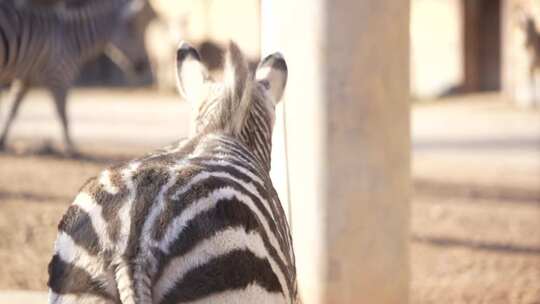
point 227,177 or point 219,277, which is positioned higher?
point 227,177

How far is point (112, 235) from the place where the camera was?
2.57 meters

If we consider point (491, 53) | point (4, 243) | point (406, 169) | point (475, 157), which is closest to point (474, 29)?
point (491, 53)

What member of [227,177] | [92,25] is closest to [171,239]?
[227,177]

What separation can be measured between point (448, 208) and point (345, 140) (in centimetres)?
450

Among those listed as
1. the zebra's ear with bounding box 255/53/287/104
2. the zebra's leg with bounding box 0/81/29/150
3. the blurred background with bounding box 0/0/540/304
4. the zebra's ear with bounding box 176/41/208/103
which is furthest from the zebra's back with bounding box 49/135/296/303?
the zebra's leg with bounding box 0/81/29/150

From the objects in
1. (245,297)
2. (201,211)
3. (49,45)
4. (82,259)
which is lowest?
(245,297)

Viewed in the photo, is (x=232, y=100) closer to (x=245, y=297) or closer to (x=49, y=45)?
(x=245, y=297)

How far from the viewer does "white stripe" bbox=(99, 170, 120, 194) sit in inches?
106

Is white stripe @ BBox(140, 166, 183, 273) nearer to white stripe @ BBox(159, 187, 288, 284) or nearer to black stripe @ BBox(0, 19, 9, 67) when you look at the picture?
white stripe @ BBox(159, 187, 288, 284)

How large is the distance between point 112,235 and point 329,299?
7.43ft

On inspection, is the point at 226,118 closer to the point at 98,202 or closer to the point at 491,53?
the point at 98,202

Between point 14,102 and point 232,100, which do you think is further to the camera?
point 14,102

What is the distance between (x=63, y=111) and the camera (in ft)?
37.8

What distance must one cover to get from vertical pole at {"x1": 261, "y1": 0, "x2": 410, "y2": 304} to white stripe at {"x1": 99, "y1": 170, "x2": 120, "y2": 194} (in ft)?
6.40
